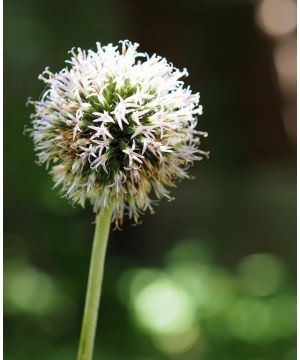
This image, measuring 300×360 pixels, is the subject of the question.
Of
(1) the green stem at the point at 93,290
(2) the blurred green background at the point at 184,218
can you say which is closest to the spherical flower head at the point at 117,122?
(1) the green stem at the point at 93,290

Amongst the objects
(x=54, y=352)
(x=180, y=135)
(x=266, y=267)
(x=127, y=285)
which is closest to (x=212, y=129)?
(x=266, y=267)

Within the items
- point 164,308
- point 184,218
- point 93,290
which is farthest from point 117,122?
point 184,218

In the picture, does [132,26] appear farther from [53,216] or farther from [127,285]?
[127,285]

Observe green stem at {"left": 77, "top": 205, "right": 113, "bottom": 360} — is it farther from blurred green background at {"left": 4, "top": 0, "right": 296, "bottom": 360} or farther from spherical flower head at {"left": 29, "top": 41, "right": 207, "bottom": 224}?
blurred green background at {"left": 4, "top": 0, "right": 296, "bottom": 360}

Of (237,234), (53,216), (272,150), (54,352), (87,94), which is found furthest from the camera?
(272,150)

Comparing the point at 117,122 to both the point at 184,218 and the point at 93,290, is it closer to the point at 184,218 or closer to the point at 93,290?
the point at 93,290
